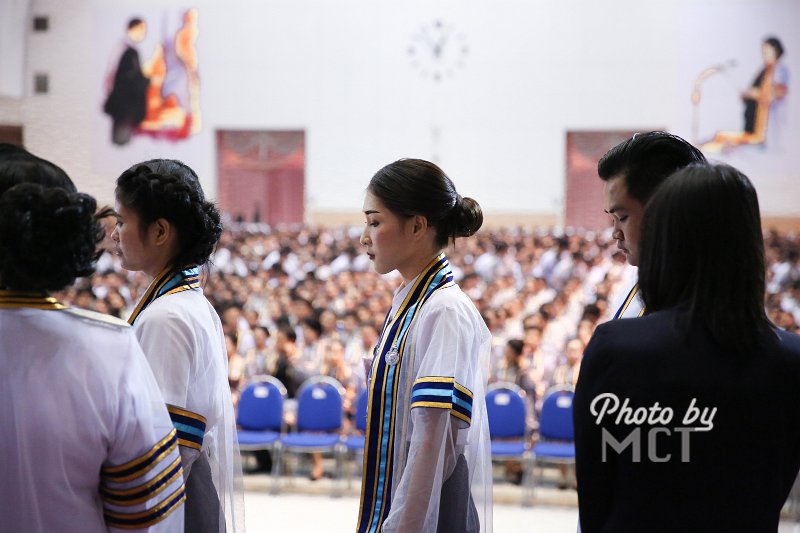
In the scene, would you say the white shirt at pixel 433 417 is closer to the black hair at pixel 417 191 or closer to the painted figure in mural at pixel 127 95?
the black hair at pixel 417 191

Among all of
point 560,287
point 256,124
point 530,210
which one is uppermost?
point 256,124

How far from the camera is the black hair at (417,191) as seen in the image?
2.15 m

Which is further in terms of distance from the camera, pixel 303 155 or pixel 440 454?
pixel 303 155

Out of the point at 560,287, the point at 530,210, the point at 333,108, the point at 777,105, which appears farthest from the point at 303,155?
the point at 777,105

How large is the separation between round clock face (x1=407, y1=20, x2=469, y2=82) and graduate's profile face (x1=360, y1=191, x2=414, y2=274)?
16.3m

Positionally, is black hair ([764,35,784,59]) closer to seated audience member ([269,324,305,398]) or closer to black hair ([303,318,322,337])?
black hair ([303,318,322,337])

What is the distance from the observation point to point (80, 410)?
1.45m

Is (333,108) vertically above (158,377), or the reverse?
(333,108)

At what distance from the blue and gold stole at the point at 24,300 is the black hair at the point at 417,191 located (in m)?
0.91

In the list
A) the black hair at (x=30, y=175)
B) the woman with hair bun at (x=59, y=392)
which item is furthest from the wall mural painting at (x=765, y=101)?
the woman with hair bun at (x=59, y=392)

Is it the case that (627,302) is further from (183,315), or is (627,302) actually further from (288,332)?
(288,332)

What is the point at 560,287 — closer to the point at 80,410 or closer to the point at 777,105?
the point at 777,105

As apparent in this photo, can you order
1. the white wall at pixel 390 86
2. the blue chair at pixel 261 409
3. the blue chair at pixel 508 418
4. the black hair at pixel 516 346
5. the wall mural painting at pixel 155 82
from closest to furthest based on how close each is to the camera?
the blue chair at pixel 508 418
the blue chair at pixel 261 409
the black hair at pixel 516 346
the white wall at pixel 390 86
the wall mural painting at pixel 155 82

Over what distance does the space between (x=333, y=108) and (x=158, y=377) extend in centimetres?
1682
